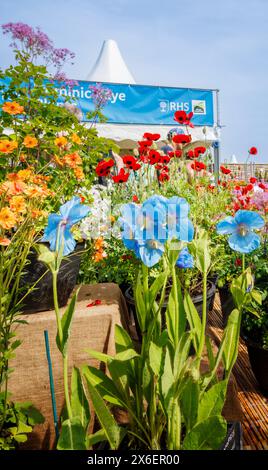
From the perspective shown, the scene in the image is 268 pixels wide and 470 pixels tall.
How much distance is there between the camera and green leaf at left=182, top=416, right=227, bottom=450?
A: 0.60 m

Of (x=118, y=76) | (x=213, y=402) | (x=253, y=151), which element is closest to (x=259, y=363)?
(x=213, y=402)

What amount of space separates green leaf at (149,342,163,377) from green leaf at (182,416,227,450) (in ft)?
0.40

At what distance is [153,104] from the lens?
6.00 meters

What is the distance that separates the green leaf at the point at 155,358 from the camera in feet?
2.21

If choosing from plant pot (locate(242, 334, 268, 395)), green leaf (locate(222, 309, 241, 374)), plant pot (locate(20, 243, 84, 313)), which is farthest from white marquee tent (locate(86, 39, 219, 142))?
green leaf (locate(222, 309, 241, 374))

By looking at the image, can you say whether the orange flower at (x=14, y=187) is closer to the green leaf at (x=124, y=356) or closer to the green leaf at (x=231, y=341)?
the green leaf at (x=124, y=356)

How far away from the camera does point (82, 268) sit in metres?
1.60

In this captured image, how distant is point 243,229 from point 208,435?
1.38 feet

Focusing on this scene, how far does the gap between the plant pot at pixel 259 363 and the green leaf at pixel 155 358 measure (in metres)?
0.86

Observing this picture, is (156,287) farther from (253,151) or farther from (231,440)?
(253,151)

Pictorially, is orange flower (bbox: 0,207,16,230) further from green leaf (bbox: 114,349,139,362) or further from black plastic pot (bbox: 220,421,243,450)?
black plastic pot (bbox: 220,421,243,450)

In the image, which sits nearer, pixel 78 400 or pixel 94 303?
pixel 78 400

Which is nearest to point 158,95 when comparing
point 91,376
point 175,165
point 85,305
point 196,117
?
point 196,117
